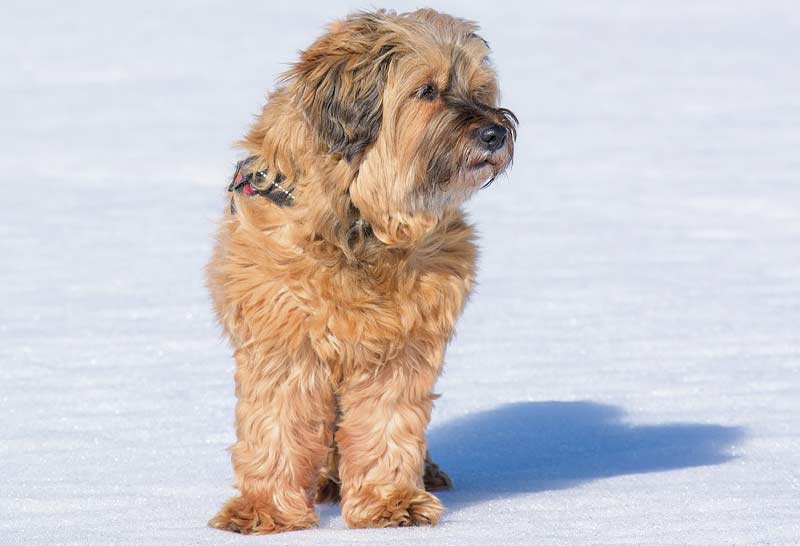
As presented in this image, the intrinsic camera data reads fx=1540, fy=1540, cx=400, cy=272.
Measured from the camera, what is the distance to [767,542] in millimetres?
4738

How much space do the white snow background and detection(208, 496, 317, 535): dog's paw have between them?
0.08m

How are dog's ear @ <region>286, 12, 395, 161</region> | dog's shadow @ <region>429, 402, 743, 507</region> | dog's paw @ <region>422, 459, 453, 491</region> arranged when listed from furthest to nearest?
dog's shadow @ <region>429, 402, 743, 507</region>
dog's paw @ <region>422, 459, 453, 491</region>
dog's ear @ <region>286, 12, 395, 161</region>

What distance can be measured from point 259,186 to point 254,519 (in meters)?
1.14

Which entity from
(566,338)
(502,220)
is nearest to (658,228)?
(502,220)

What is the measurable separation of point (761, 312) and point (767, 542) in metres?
4.90

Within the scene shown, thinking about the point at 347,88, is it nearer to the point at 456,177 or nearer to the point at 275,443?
the point at 456,177

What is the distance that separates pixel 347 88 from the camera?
16.8 ft

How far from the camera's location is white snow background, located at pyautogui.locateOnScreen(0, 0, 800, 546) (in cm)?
570

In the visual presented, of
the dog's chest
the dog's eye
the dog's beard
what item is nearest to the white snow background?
the dog's chest

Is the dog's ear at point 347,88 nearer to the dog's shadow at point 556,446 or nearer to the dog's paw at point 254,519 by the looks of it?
the dog's paw at point 254,519

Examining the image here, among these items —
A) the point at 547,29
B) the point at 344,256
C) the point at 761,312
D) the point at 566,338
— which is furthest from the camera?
the point at 547,29

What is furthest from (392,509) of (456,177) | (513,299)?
(513,299)

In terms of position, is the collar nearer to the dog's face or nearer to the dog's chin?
the dog's face

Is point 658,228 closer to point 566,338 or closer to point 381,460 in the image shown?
point 566,338
